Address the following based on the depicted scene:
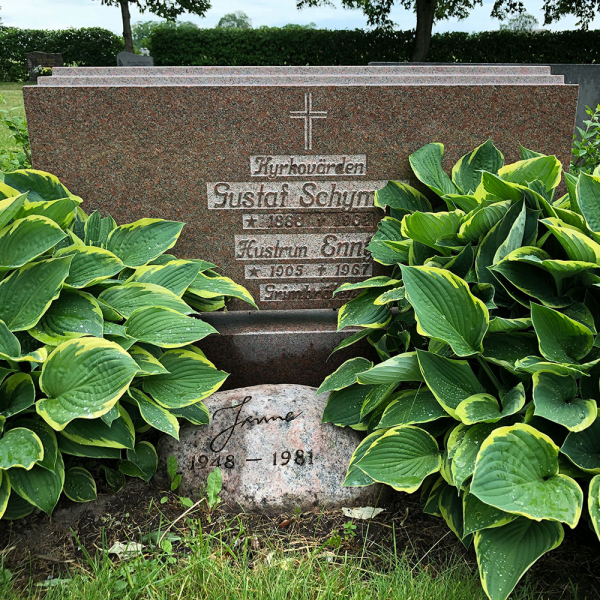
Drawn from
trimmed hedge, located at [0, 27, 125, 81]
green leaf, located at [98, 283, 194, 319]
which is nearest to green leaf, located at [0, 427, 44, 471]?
green leaf, located at [98, 283, 194, 319]

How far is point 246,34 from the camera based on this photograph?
56.4 feet

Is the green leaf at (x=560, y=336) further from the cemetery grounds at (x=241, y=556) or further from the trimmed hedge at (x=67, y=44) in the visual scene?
the trimmed hedge at (x=67, y=44)

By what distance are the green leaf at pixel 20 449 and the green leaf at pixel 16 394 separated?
8cm

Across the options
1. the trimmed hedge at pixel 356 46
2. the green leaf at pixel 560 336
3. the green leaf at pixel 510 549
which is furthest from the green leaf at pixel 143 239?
the trimmed hedge at pixel 356 46

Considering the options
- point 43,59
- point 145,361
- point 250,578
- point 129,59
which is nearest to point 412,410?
point 250,578

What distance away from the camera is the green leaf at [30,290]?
2018 millimetres

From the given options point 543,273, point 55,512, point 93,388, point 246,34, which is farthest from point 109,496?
point 246,34

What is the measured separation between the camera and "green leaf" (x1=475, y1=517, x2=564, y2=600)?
1.61m

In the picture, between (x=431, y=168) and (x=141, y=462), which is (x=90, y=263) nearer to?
(x=141, y=462)

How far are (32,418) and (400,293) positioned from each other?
1430mm

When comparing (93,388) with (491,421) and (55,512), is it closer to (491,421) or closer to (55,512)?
(55,512)

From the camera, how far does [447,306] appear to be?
6.44ft

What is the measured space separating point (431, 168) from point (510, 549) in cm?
171

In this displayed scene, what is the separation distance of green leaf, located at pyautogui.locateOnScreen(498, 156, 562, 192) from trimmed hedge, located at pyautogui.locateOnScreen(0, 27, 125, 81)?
23.0m
